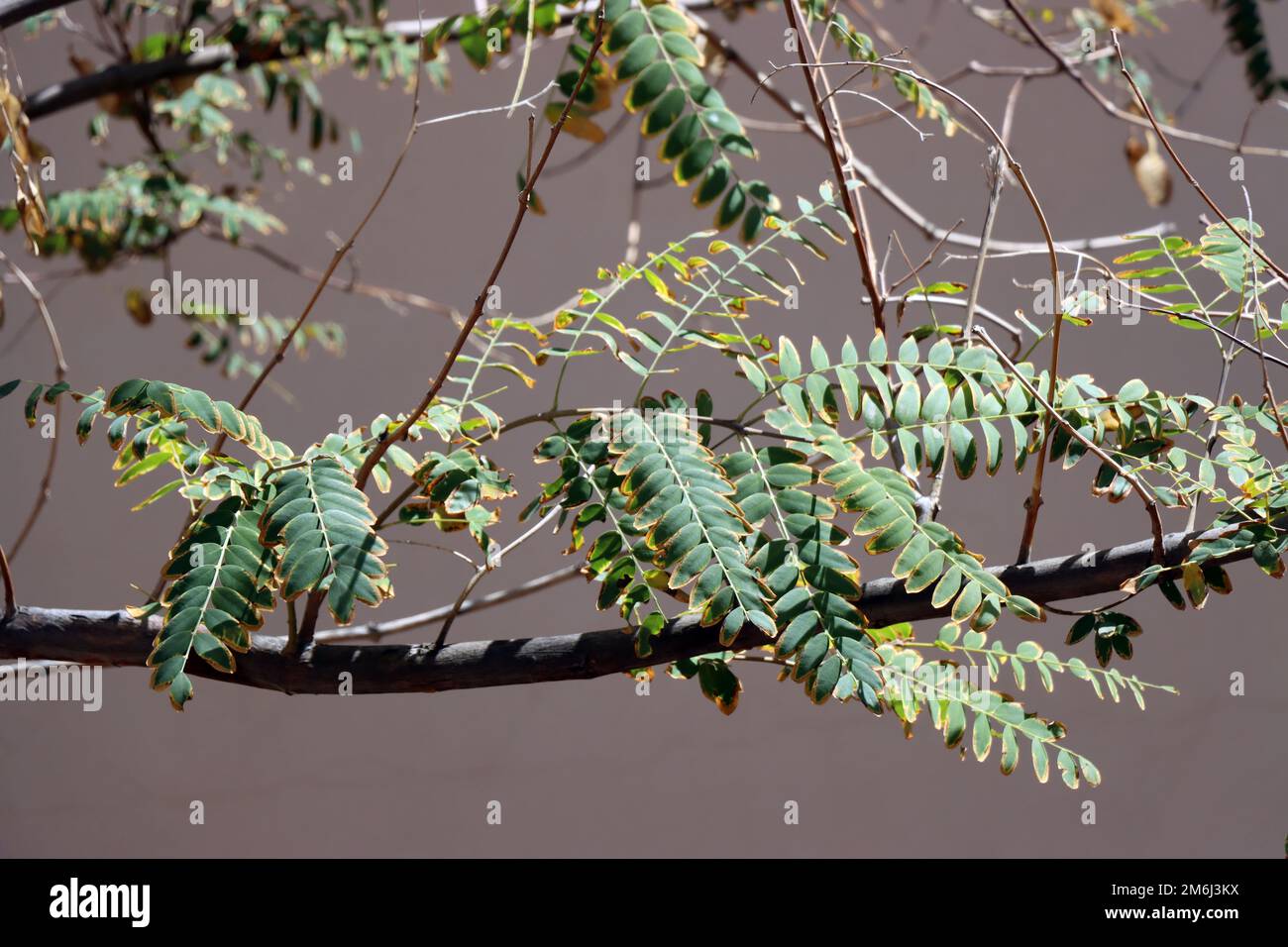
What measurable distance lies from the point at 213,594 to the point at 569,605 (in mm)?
2360

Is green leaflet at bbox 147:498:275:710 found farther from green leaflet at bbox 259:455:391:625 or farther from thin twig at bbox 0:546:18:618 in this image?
thin twig at bbox 0:546:18:618

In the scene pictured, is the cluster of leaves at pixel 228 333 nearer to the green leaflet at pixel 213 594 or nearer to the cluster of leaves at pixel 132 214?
→ the cluster of leaves at pixel 132 214

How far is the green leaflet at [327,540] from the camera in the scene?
0.84 metres

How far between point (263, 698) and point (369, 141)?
5.08ft

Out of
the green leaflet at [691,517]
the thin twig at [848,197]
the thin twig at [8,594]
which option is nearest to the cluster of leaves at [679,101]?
the thin twig at [848,197]

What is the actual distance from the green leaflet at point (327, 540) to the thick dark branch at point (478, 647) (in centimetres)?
10

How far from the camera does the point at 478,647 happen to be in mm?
973

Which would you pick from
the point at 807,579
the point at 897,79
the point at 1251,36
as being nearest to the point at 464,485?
the point at 807,579

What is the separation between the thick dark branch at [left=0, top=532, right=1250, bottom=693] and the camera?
0.90 metres

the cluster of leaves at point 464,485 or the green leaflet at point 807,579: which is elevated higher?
the cluster of leaves at point 464,485

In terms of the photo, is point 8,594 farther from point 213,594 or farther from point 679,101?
point 679,101

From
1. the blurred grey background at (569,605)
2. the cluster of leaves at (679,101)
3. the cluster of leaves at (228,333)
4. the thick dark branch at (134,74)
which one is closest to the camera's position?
the cluster of leaves at (679,101)

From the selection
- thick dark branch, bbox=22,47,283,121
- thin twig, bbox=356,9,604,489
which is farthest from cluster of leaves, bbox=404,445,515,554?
thick dark branch, bbox=22,47,283,121
